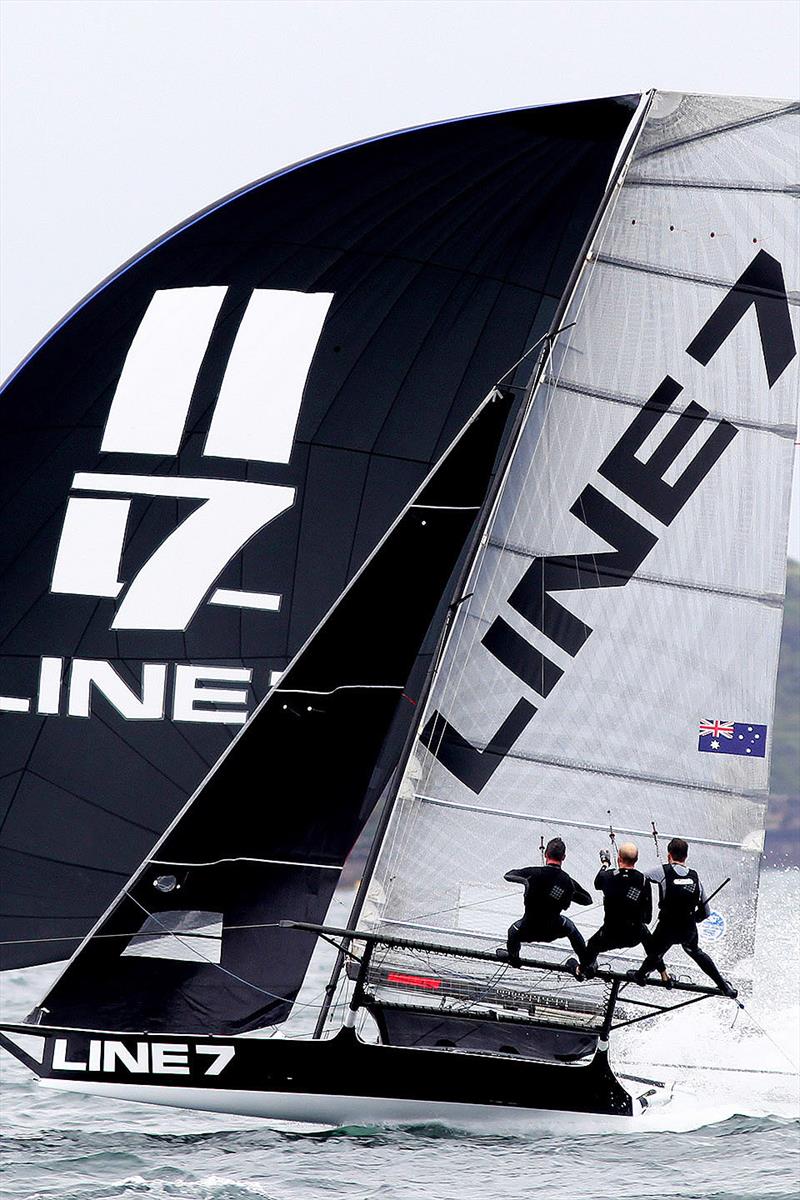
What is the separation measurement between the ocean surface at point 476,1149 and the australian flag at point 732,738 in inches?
50.3

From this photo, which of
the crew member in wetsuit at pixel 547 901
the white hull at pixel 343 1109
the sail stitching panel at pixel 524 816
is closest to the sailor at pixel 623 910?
the crew member in wetsuit at pixel 547 901

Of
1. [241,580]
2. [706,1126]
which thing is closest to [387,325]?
[241,580]

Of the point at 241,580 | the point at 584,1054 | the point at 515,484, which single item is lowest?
the point at 584,1054

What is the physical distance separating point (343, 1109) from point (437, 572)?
258 cm

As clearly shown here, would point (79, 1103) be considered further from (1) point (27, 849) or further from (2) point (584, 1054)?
(2) point (584, 1054)

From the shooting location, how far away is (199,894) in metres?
8.27

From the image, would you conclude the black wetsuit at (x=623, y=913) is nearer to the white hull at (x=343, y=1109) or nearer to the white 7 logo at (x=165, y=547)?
the white hull at (x=343, y=1109)

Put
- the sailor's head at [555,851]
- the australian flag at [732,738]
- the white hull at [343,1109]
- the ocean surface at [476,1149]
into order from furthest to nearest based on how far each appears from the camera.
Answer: the australian flag at [732,738] → the sailor's head at [555,851] → the white hull at [343,1109] → the ocean surface at [476,1149]

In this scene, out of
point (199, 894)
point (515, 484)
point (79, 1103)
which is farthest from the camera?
point (79, 1103)

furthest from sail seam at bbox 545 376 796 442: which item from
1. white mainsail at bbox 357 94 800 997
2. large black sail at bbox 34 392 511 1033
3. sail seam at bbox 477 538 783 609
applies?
sail seam at bbox 477 538 783 609

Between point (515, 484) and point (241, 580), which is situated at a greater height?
point (515, 484)

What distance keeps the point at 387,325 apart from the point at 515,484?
1.05 m

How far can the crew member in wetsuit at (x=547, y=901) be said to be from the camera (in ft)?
26.5

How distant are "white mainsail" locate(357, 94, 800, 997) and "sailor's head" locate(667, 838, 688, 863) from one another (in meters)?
0.43
